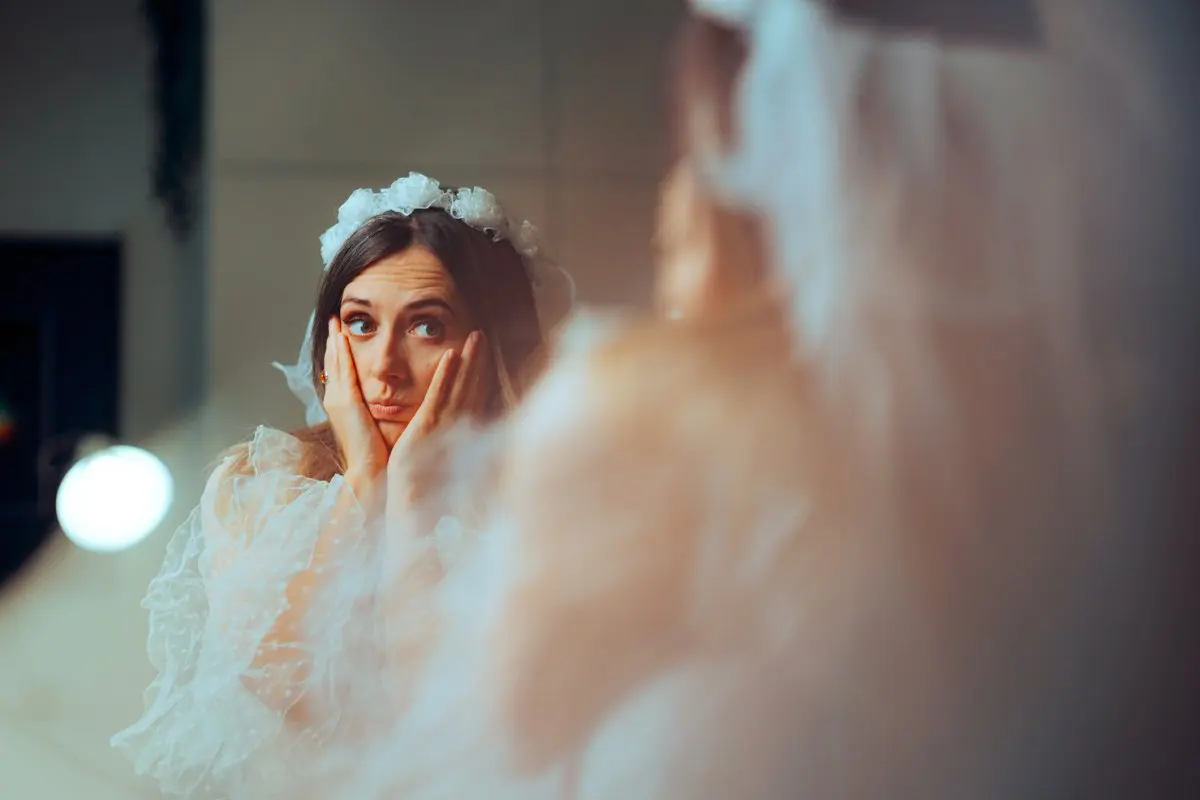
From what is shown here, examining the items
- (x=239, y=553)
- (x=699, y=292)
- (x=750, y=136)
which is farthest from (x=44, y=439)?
(x=750, y=136)

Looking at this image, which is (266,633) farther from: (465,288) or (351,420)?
(465,288)

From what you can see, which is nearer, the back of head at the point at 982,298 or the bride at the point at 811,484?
the bride at the point at 811,484

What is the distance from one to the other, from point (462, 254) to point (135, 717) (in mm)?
567

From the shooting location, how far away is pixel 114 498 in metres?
1.08

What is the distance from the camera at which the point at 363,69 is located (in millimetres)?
1148

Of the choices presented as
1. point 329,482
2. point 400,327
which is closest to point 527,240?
point 400,327

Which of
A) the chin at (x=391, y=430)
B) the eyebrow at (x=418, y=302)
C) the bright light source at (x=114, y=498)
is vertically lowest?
the bright light source at (x=114, y=498)

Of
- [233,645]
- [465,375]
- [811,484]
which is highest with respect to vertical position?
[465,375]

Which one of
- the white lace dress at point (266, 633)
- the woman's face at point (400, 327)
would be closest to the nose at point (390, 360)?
the woman's face at point (400, 327)

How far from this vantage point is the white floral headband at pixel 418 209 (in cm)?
110

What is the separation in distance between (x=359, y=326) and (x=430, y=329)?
0.24 feet

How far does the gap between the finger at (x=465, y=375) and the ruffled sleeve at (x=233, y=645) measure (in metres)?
0.17

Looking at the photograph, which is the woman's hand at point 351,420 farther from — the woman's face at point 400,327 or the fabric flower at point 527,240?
the fabric flower at point 527,240

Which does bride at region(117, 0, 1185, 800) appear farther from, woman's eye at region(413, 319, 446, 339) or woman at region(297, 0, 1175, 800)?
woman's eye at region(413, 319, 446, 339)
